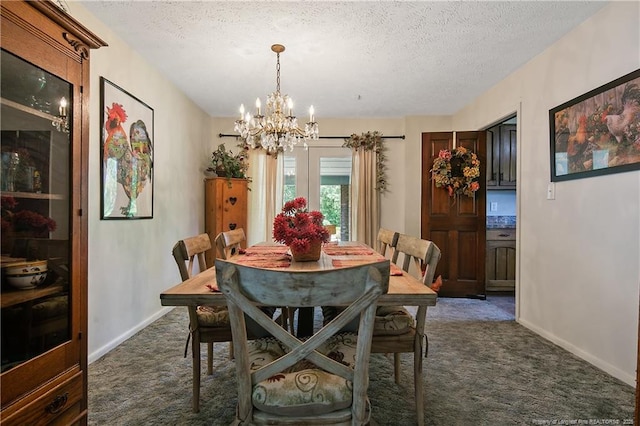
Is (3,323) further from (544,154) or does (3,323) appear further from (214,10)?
(544,154)

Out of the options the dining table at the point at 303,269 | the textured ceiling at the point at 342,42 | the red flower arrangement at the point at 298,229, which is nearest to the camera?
the dining table at the point at 303,269

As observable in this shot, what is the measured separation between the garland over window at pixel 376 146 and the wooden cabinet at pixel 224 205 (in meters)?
1.76

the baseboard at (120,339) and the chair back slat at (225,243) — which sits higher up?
the chair back slat at (225,243)

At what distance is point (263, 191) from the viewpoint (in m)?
4.94

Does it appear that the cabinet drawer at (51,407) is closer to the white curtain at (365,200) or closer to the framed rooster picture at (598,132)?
the framed rooster picture at (598,132)

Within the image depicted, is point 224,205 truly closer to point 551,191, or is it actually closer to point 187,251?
point 187,251

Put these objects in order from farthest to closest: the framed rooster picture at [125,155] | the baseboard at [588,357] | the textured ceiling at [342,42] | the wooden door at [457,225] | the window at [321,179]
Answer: the window at [321,179] < the wooden door at [457,225] < the framed rooster picture at [125,155] < the textured ceiling at [342,42] < the baseboard at [588,357]

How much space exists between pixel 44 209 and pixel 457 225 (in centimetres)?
404

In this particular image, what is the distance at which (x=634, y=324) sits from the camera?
6.51ft

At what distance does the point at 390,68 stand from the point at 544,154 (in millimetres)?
1632

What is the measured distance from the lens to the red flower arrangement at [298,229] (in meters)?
1.91

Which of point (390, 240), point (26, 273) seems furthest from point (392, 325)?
point (26, 273)

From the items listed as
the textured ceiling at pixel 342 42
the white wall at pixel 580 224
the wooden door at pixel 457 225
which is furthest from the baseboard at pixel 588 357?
the textured ceiling at pixel 342 42

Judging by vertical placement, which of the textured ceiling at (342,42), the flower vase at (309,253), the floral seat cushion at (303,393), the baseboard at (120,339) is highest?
the textured ceiling at (342,42)
